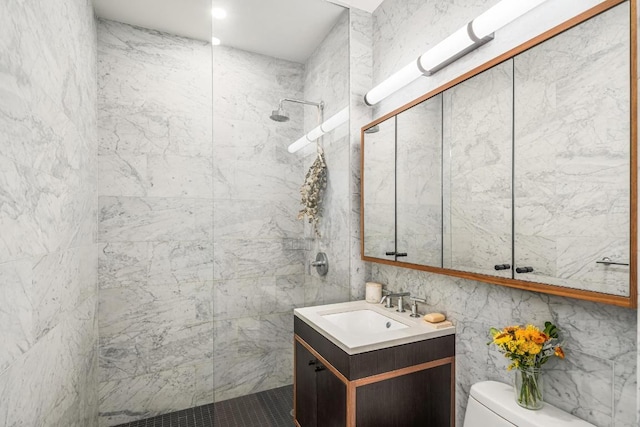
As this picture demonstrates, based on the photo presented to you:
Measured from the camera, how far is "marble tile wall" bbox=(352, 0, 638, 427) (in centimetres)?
97

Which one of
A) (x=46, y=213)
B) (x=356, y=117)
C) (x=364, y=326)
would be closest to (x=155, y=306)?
(x=46, y=213)

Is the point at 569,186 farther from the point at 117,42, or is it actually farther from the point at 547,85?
the point at 117,42

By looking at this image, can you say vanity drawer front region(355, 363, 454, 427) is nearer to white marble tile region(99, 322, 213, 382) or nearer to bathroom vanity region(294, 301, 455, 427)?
bathroom vanity region(294, 301, 455, 427)

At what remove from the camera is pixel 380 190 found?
1.98 metres

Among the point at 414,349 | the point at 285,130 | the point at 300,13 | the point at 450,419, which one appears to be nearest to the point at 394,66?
the point at 300,13

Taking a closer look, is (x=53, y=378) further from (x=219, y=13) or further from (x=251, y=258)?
(x=219, y=13)

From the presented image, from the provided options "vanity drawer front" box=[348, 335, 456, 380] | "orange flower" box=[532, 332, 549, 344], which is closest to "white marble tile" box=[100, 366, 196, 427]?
"vanity drawer front" box=[348, 335, 456, 380]

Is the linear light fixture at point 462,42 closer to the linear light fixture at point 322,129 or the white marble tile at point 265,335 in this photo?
the linear light fixture at point 322,129

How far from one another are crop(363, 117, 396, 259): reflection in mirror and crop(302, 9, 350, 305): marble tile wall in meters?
0.14

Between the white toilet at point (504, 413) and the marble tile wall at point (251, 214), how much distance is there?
1.01m

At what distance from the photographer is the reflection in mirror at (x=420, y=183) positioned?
1586 mm

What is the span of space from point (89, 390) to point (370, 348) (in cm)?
165

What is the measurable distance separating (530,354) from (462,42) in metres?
1.27

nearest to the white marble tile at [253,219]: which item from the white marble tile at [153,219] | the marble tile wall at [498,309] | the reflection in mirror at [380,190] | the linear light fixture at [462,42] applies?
the white marble tile at [153,219]
